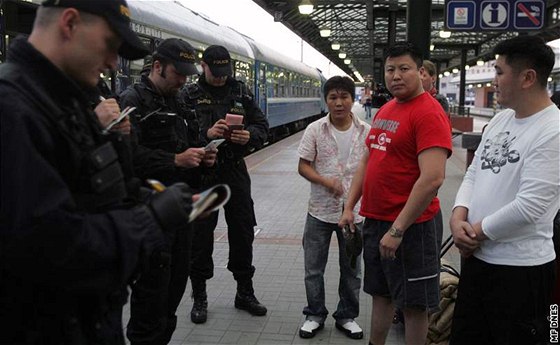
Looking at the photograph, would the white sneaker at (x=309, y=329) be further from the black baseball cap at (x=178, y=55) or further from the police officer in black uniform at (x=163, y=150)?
the black baseball cap at (x=178, y=55)

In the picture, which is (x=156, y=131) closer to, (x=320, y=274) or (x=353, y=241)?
(x=353, y=241)

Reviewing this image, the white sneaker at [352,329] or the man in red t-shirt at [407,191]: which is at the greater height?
the man in red t-shirt at [407,191]

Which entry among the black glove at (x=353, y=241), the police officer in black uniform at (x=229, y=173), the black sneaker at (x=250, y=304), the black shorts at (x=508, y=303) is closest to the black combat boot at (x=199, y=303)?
the police officer in black uniform at (x=229, y=173)

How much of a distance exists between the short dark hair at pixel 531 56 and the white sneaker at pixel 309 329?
2.30m

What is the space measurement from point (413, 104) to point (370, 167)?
0.44 meters

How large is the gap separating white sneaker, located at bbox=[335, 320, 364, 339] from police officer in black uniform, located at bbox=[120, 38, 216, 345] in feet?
4.20

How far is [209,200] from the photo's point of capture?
180 centimetres

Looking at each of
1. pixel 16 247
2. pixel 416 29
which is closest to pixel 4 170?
pixel 16 247

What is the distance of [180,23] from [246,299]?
6253 mm

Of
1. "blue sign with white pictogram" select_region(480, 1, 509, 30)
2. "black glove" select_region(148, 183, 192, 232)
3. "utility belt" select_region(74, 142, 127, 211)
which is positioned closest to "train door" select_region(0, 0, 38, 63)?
"utility belt" select_region(74, 142, 127, 211)

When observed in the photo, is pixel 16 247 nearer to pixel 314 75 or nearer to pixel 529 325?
pixel 529 325

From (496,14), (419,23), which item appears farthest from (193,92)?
(496,14)

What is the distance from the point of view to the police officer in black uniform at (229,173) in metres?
4.20

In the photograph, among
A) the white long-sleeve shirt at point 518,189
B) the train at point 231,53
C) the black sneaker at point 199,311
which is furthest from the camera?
the train at point 231,53
